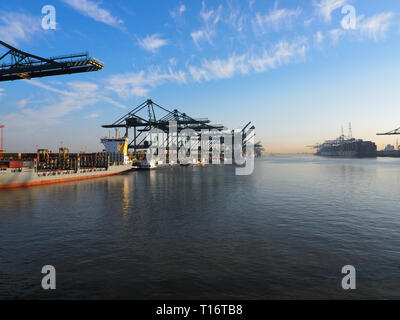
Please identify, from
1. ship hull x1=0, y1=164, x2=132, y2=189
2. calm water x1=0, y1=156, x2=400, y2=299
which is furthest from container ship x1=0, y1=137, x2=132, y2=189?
calm water x1=0, y1=156, x2=400, y2=299

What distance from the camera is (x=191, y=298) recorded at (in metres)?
8.84

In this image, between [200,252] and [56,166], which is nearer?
[200,252]

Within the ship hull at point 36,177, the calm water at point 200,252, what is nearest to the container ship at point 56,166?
the ship hull at point 36,177

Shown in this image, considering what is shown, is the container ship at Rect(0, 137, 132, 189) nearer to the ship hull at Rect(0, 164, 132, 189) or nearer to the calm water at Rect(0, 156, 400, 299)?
the ship hull at Rect(0, 164, 132, 189)

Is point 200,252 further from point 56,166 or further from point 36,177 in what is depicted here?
point 56,166

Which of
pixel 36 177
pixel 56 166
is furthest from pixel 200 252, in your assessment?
pixel 56 166

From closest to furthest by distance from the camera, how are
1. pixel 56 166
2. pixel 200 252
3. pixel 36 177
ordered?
pixel 200 252
pixel 36 177
pixel 56 166

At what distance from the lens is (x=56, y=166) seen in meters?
69.9

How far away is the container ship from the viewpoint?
44625mm

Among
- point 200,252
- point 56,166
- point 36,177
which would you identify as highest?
point 56,166

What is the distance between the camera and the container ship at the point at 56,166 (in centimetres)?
4462

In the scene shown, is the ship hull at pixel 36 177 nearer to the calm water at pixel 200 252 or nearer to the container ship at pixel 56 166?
the container ship at pixel 56 166

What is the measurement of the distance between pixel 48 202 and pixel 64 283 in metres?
22.4
